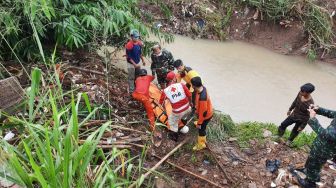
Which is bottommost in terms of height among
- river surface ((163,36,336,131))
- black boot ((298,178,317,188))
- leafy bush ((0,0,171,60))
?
river surface ((163,36,336,131))

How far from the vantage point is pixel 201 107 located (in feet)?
14.7

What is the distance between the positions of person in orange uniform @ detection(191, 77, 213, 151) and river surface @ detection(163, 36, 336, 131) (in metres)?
2.00

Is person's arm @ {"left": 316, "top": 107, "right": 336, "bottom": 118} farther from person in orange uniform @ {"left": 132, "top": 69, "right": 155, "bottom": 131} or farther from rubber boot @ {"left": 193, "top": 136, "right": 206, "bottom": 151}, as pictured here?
person in orange uniform @ {"left": 132, "top": 69, "right": 155, "bottom": 131}

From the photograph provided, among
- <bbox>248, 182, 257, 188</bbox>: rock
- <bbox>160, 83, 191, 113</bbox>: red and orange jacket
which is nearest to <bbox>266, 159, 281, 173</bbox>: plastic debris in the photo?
<bbox>248, 182, 257, 188</bbox>: rock

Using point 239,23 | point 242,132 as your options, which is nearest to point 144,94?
point 242,132

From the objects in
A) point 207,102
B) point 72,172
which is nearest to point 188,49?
point 207,102

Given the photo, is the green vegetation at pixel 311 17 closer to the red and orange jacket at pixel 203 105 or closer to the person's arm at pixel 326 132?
the person's arm at pixel 326 132

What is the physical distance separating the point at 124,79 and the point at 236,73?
2.98m

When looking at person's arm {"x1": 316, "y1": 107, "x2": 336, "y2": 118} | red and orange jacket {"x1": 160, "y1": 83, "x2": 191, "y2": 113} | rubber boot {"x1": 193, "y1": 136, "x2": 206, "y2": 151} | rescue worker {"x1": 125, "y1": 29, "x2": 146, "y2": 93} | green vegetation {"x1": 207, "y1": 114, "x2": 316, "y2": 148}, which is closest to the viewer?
person's arm {"x1": 316, "y1": 107, "x2": 336, "y2": 118}

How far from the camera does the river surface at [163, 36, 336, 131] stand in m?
7.07

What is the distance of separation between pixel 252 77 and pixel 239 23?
7.86 feet

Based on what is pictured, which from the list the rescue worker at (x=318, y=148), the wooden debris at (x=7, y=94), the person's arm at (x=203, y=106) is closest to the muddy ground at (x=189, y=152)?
the rescue worker at (x=318, y=148)

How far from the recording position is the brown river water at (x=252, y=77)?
23.2 feet

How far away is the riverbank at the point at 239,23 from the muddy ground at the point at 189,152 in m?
4.41
